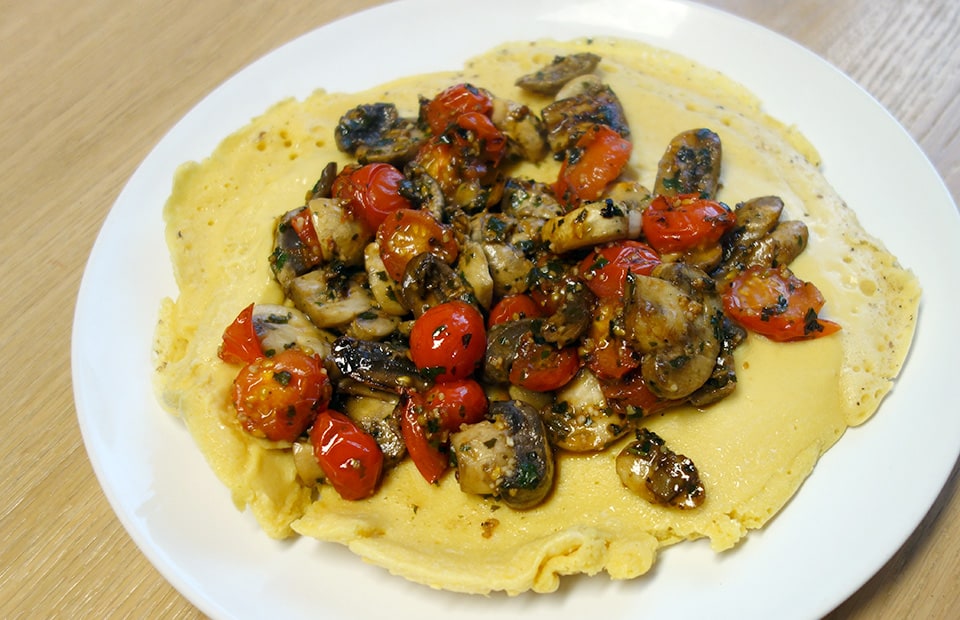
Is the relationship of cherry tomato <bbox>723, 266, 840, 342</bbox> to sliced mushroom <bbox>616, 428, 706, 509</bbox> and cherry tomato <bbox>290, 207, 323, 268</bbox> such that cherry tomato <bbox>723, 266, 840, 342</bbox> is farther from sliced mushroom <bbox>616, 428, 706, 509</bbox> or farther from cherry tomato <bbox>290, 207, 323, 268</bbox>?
cherry tomato <bbox>290, 207, 323, 268</bbox>

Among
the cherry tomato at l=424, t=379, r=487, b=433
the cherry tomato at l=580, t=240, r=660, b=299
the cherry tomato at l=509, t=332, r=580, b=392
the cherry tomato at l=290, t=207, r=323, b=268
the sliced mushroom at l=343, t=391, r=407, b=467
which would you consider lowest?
the sliced mushroom at l=343, t=391, r=407, b=467

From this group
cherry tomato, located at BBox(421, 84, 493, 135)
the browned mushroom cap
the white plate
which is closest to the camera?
the white plate

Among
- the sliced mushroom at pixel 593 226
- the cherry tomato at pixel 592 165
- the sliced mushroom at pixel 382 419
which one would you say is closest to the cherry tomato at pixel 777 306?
the sliced mushroom at pixel 593 226

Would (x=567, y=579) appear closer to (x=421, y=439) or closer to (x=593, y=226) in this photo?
(x=421, y=439)

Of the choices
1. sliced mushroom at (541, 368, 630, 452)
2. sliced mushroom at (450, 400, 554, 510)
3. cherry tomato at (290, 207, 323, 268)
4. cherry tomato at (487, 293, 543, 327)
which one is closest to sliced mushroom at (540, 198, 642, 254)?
cherry tomato at (487, 293, 543, 327)

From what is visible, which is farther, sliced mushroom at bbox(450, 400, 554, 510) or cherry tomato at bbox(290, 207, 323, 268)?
cherry tomato at bbox(290, 207, 323, 268)
